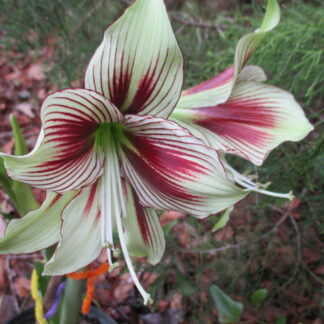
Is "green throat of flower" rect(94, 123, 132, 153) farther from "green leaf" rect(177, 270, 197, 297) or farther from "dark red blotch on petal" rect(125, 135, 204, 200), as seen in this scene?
"green leaf" rect(177, 270, 197, 297)

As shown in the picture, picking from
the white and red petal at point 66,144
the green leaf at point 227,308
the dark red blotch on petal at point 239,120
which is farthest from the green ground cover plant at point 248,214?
the white and red petal at point 66,144

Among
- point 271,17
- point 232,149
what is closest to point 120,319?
point 232,149

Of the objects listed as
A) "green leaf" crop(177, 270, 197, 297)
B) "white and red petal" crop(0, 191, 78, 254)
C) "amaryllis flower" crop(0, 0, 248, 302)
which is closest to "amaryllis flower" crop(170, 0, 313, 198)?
"amaryllis flower" crop(0, 0, 248, 302)

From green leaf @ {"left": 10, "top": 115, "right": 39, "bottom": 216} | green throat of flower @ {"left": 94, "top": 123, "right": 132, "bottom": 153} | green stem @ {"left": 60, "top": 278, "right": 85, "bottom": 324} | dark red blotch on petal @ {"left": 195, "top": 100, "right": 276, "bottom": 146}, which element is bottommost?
green stem @ {"left": 60, "top": 278, "right": 85, "bottom": 324}

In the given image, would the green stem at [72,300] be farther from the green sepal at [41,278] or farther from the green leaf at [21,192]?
the green leaf at [21,192]

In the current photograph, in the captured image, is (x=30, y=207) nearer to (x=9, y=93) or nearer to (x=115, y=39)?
(x=115, y=39)

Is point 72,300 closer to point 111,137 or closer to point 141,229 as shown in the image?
point 141,229

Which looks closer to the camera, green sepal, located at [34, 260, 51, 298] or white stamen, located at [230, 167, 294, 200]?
white stamen, located at [230, 167, 294, 200]
